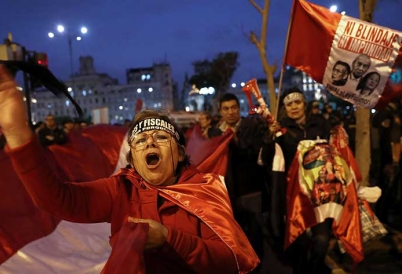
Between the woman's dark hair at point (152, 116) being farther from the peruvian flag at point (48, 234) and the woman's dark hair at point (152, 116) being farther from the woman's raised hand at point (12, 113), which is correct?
the peruvian flag at point (48, 234)

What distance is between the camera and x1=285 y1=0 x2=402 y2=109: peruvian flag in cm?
447

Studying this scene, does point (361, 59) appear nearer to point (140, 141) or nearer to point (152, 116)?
point (152, 116)

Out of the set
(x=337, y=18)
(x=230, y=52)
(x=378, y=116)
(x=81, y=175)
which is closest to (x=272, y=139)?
(x=337, y=18)

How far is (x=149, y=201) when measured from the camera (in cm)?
208

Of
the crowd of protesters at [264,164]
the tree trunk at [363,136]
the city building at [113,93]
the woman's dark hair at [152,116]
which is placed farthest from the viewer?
the city building at [113,93]

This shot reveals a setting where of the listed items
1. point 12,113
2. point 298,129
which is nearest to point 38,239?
point 298,129

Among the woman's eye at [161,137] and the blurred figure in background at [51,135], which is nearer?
the woman's eye at [161,137]

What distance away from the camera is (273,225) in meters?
4.60

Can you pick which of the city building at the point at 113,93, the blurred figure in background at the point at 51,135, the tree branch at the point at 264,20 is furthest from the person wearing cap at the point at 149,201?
the city building at the point at 113,93

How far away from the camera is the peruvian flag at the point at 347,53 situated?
4.47 meters

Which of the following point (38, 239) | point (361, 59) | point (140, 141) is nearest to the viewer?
point (140, 141)

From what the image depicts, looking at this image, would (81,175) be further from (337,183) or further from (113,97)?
(113,97)

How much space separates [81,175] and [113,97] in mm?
Answer: 110477

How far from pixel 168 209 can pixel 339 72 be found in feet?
10.8
